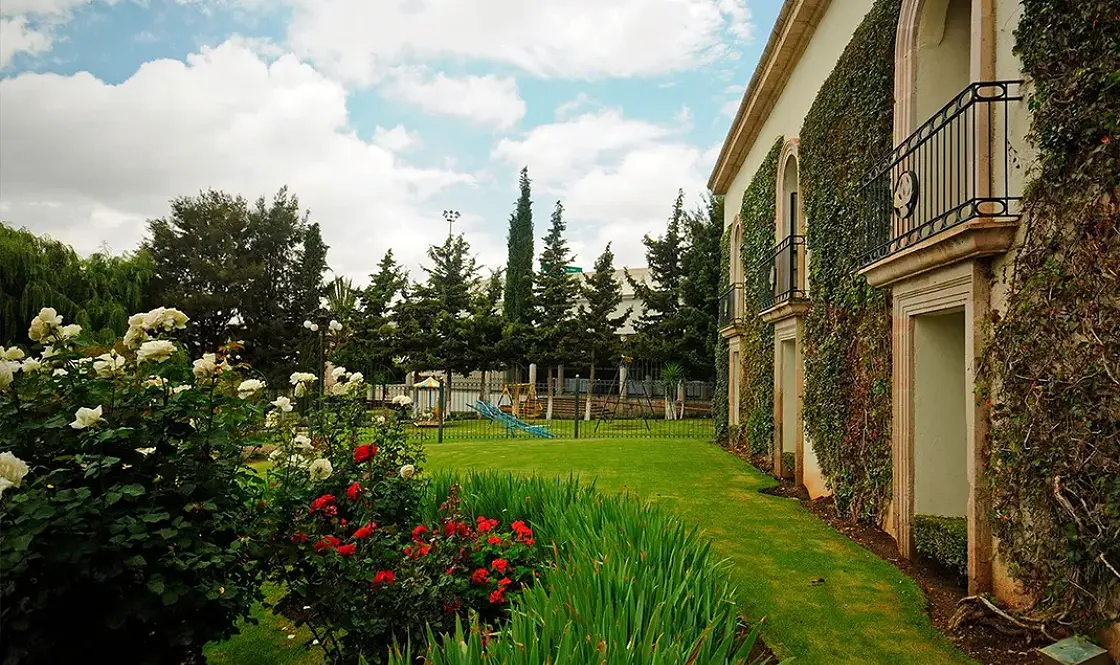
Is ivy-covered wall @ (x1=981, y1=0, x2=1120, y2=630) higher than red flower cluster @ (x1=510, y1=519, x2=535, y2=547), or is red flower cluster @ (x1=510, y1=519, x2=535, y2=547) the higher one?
ivy-covered wall @ (x1=981, y1=0, x2=1120, y2=630)

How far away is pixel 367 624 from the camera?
3428 millimetres

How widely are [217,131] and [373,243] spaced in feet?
82.2

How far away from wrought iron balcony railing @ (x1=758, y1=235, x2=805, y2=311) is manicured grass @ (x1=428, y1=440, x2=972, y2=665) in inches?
117

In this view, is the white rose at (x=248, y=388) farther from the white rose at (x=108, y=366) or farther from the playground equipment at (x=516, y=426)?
the playground equipment at (x=516, y=426)

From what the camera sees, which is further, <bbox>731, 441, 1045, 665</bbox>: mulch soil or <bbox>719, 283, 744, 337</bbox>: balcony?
<bbox>719, 283, 744, 337</bbox>: balcony

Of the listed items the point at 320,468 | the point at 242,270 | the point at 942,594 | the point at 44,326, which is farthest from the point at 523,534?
the point at 242,270

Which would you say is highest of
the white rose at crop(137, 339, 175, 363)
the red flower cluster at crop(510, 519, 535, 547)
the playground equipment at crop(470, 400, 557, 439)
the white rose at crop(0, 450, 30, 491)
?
the white rose at crop(137, 339, 175, 363)

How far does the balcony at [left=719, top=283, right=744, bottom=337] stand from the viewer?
14460mm

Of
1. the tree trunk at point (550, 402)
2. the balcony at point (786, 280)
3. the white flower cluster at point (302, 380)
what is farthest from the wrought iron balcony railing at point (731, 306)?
the white flower cluster at point (302, 380)

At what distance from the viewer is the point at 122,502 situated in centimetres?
303

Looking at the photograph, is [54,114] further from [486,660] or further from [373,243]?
[373,243]

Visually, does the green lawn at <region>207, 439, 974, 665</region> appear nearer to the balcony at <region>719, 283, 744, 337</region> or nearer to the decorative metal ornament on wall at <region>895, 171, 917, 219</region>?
the decorative metal ornament on wall at <region>895, 171, 917, 219</region>

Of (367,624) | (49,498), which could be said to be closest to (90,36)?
(49,498)

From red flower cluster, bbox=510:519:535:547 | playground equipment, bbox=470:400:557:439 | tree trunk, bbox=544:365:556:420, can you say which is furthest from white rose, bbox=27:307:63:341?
tree trunk, bbox=544:365:556:420
